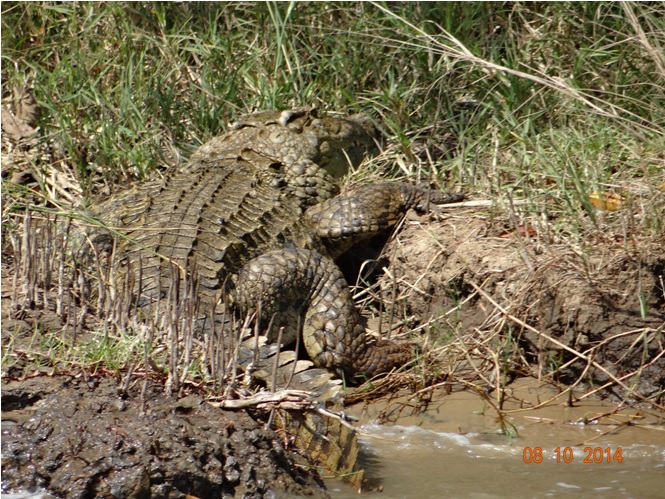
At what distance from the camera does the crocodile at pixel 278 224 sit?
453cm

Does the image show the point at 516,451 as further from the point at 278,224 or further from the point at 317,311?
the point at 278,224

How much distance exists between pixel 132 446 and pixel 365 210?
7.91 feet

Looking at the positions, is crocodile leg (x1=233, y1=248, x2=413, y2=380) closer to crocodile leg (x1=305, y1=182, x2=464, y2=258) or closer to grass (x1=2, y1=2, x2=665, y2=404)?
crocodile leg (x1=305, y1=182, x2=464, y2=258)

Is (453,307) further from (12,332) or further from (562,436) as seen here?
(12,332)

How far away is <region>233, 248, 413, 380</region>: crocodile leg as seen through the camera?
4.56m

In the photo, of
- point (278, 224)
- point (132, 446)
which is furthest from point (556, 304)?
point (132, 446)

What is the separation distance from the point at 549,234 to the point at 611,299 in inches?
20.0

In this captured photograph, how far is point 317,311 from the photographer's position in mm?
4699

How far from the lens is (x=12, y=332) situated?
3.81m

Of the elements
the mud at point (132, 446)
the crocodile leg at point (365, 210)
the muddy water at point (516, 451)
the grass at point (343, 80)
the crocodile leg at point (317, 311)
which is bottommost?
the muddy water at point (516, 451)

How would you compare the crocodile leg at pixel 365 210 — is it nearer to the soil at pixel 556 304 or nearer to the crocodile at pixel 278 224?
the crocodile at pixel 278 224
